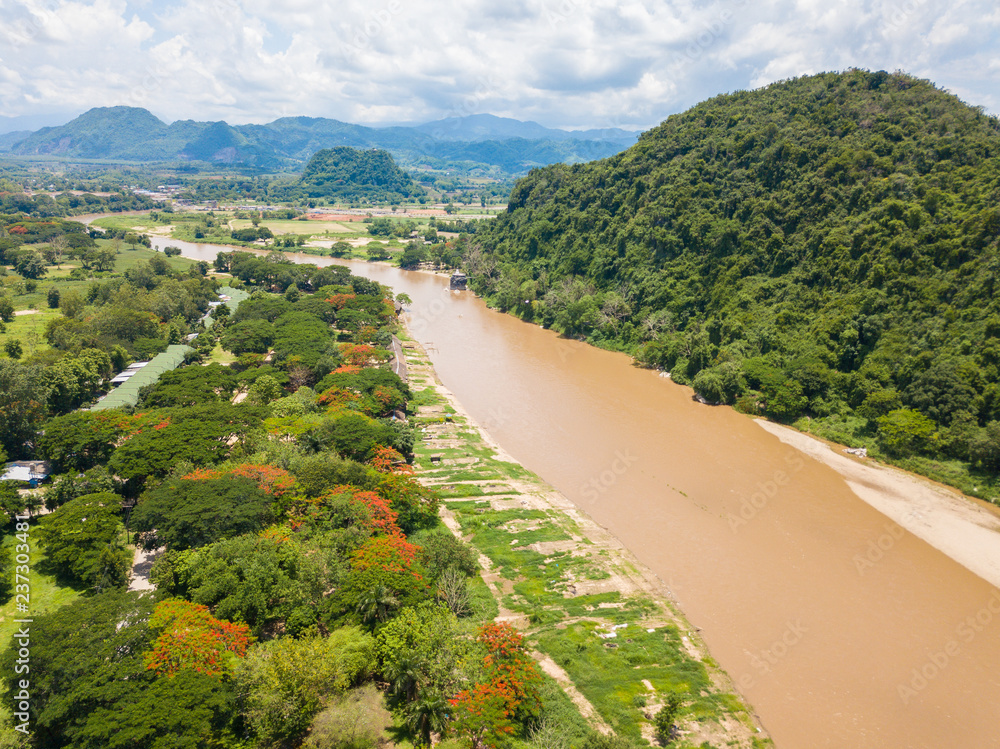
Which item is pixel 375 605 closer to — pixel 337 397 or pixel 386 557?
pixel 386 557

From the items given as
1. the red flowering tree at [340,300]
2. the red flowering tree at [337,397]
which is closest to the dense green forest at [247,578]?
the red flowering tree at [337,397]

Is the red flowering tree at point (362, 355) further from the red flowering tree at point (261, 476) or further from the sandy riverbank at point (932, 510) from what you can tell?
the sandy riverbank at point (932, 510)

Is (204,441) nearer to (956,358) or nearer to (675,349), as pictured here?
(675,349)

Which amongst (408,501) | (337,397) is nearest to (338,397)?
(337,397)

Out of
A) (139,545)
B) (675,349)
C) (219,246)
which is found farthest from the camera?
(219,246)

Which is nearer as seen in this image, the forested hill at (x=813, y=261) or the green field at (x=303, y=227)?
the forested hill at (x=813, y=261)

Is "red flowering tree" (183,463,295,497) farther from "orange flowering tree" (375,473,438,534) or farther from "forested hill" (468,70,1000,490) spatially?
"forested hill" (468,70,1000,490)

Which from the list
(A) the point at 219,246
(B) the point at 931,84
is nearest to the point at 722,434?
(B) the point at 931,84
